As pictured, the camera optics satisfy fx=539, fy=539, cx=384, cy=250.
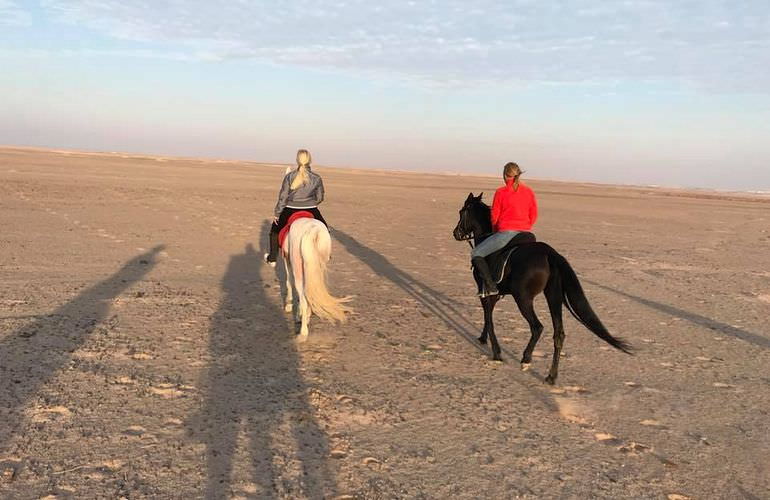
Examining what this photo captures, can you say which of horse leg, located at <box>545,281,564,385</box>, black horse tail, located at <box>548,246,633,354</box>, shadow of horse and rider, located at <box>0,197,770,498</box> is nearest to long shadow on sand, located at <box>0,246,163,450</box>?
shadow of horse and rider, located at <box>0,197,770,498</box>

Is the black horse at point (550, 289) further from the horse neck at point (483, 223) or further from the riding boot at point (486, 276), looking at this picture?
the horse neck at point (483, 223)

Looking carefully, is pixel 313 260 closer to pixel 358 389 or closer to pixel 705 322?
pixel 358 389

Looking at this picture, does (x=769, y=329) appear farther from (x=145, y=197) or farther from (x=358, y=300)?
(x=145, y=197)

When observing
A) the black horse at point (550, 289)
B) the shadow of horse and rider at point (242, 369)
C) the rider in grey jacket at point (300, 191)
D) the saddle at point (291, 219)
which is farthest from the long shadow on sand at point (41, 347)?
the black horse at point (550, 289)

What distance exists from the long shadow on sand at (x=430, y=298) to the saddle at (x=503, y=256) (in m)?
1.10

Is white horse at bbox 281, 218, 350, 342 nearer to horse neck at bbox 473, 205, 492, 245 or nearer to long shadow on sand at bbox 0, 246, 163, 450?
horse neck at bbox 473, 205, 492, 245

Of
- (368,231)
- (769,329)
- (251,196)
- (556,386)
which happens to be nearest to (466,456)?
(556,386)

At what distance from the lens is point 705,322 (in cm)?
863


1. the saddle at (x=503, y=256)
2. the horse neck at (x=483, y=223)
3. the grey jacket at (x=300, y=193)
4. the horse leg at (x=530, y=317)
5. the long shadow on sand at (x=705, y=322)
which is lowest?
the long shadow on sand at (x=705, y=322)

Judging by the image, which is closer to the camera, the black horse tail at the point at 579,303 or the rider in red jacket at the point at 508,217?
the black horse tail at the point at 579,303

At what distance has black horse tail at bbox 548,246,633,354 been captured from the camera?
580 cm

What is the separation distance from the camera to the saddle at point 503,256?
6219 millimetres

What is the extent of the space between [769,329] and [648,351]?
9.12ft

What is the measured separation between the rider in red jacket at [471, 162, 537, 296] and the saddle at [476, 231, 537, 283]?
0.04 m
